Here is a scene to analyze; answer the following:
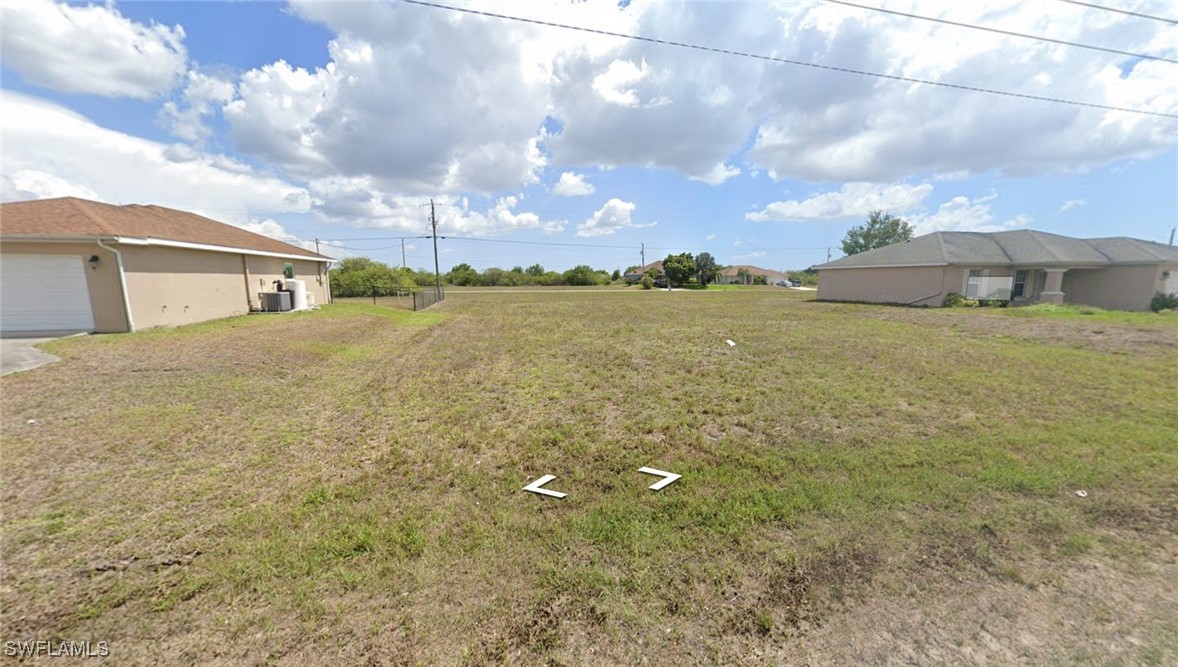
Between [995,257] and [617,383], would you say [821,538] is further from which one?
[995,257]

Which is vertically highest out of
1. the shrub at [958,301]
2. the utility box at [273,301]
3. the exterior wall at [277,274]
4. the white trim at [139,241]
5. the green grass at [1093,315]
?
the white trim at [139,241]

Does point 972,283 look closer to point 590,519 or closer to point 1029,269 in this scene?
point 1029,269

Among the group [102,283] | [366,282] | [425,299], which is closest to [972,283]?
[425,299]

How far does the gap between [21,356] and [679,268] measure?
49.2m

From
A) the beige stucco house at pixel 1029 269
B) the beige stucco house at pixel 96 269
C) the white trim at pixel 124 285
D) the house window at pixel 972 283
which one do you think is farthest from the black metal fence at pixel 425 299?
the house window at pixel 972 283

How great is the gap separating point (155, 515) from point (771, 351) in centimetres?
947

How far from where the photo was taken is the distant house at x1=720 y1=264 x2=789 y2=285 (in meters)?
72.7

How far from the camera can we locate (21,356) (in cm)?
736

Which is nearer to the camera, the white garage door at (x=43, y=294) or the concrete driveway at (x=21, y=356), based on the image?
the concrete driveway at (x=21, y=356)

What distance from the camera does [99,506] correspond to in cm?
306

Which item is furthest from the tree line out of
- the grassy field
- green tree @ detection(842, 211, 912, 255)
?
the grassy field

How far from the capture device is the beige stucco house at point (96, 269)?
9398mm

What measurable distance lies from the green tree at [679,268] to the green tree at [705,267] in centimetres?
471

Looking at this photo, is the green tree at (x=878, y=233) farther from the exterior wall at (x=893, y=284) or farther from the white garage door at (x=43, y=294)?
the white garage door at (x=43, y=294)
